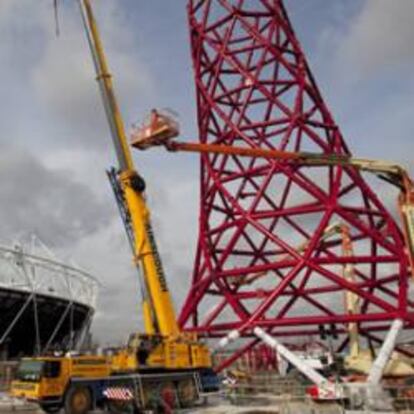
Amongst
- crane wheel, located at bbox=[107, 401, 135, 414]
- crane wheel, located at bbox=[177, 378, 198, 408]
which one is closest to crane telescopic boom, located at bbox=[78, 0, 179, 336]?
crane wheel, located at bbox=[177, 378, 198, 408]

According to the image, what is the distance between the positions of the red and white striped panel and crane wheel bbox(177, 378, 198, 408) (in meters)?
2.34

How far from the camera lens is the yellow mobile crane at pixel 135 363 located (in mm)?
18062

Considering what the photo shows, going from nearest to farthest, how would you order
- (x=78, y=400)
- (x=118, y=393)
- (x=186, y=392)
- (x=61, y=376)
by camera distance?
(x=61, y=376), (x=78, y=400), (x=118, y=393), (x=186, y=392)

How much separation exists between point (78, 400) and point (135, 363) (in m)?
2.27

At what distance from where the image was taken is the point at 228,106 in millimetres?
31203

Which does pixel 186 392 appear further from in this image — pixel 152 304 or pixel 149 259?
pixel 149 259

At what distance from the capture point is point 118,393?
737 inches

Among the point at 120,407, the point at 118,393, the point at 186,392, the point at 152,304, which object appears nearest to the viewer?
the point at 118,393

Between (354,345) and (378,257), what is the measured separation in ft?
20.9

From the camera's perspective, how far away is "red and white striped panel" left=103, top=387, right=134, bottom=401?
734 inches

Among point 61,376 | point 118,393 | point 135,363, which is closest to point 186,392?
point 135,363

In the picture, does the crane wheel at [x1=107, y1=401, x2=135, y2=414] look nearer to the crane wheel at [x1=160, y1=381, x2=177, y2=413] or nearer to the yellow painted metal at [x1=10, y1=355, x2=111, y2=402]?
the yellow painted metal at [x1=10, y1=355, x2=111, y2=402]

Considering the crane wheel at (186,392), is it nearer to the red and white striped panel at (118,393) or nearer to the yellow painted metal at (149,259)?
the yellow painted metal at (149,259)

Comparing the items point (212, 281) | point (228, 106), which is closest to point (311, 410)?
point (212, 281)
